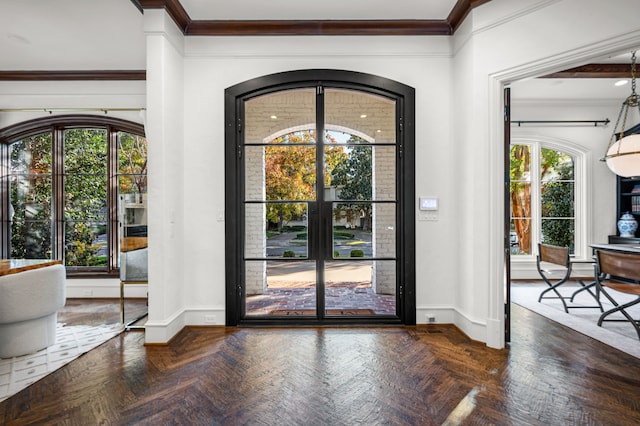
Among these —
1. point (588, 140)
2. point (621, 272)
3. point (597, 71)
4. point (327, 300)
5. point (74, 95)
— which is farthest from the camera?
point (588, 140)

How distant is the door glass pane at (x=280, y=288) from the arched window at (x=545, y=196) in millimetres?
4449

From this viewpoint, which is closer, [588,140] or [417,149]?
[417,149]

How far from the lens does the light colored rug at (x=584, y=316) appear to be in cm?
316

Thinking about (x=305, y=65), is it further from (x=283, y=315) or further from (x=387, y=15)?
(x=283, y=315)

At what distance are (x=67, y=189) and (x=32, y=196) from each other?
539 millimetres

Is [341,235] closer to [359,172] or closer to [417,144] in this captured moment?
[359,172]

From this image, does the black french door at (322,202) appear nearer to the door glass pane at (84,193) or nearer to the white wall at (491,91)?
the white wall at (491,91)

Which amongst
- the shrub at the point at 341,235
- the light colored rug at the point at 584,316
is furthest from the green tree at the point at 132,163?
the light colored rug at the point at 584,316

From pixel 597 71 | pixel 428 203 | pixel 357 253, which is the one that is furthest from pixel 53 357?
pixel 597 71

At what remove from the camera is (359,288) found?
12.1ft

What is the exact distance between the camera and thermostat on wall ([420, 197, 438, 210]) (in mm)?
3561

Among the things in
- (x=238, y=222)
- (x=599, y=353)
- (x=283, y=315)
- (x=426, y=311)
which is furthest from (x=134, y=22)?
(x=599, y=353)

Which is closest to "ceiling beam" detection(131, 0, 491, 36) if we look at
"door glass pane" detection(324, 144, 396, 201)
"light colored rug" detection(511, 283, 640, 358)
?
"door glass pane" detection(324, 144, 396, 201)

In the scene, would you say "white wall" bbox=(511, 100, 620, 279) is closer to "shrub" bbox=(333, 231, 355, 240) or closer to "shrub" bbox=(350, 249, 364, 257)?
"shrub" bbox=(350, 249, 364, 257)
